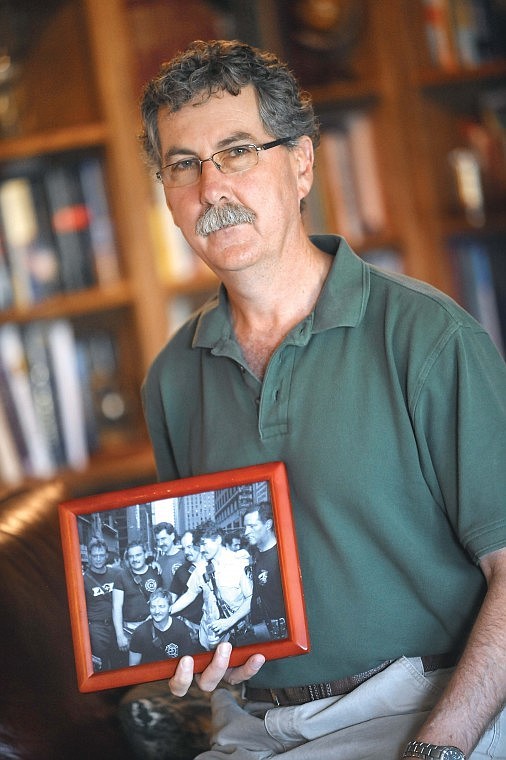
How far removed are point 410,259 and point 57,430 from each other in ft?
3.78

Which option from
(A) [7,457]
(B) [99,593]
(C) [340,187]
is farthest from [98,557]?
(C) [340,187]

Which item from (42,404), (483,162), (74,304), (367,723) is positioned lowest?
(367,723)

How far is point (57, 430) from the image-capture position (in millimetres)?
2789

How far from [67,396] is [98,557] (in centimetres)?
146

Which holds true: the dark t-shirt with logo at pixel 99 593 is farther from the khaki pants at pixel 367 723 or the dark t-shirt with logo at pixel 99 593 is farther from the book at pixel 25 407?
the book at pixel 25 407

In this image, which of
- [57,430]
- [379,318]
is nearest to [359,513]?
[379,318]

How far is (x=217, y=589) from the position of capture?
1371 mm

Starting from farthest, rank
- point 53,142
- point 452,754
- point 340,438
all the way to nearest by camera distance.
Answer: point 53,142
point 340,438
point 452,754

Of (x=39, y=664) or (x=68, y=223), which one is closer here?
(x=39, y=664)

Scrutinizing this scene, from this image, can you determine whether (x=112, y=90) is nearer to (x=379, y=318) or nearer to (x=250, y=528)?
(x=379, y=318)

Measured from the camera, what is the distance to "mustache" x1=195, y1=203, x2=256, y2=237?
1.56m

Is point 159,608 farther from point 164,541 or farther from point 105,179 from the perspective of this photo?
point 105,179

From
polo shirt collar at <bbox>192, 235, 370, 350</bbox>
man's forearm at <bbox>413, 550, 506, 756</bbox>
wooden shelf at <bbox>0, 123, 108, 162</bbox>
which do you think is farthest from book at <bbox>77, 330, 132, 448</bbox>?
man's forearm at <bbox>413, 550, 506, 756</bbox>

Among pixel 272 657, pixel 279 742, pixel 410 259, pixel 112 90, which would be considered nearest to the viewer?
pixel 272 657
